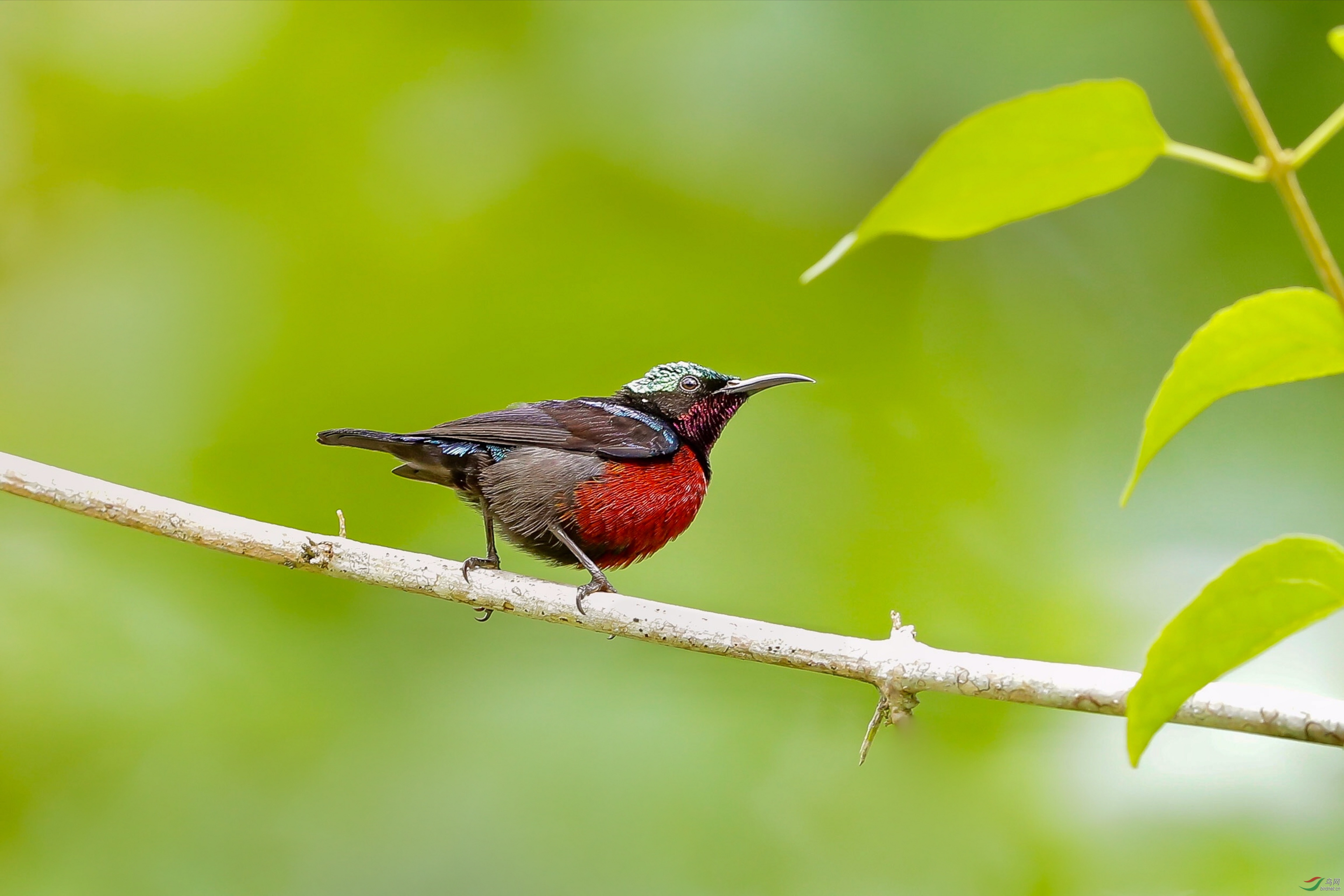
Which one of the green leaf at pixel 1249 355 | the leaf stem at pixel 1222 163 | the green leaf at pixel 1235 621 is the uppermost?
the leaf stem at pixel 1222 163

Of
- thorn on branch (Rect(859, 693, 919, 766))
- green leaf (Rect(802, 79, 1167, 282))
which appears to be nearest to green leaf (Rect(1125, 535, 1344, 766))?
green leaf (Rect(802, 79, 1167, 282))

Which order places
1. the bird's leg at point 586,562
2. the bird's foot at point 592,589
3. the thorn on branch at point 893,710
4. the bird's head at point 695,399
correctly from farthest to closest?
the bird's head at point 695,399
the bird's leg at point 586,562
the bird's foot at point 592,589
the thorn on branch at point 893,710

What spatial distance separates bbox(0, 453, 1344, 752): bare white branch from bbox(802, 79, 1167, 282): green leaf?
4.18ft

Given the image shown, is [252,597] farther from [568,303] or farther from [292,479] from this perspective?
[568,303]

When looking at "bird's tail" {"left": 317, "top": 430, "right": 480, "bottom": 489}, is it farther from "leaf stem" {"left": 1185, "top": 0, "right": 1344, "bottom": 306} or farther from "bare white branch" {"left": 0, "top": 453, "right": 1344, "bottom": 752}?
"leaf stem" {"left": 1185, "top": 0, "right": 1344, "bottom": 306}

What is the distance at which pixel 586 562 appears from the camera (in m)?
3.19

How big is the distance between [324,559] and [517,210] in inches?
91.2

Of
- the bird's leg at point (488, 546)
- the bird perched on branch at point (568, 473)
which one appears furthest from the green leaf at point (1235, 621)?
the bird's leg at point (488, 546)

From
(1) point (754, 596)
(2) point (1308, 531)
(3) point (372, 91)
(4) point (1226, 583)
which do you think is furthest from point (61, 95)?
(2) point (1308, 531)

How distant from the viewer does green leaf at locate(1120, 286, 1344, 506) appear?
83 cm

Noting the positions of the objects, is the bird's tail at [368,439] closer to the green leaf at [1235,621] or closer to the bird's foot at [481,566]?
the bird's foot at [481,566]

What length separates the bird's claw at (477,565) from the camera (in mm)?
2645

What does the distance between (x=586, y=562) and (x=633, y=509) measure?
227mm

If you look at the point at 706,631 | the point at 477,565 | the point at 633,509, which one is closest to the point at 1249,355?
the point at 706,631
